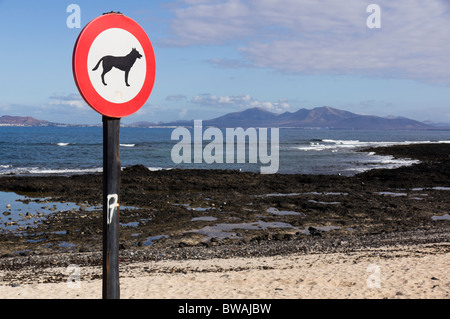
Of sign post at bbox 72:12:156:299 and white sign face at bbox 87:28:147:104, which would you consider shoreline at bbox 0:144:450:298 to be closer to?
sign post at bbox 72:12:156:299

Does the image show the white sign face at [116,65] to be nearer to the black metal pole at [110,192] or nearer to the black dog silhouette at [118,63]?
the black dog silhouette at [118,63]

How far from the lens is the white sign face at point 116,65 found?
3.04 meters

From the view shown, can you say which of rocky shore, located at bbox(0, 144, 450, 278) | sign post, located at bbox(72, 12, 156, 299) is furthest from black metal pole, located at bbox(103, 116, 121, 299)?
rocky shore, located at bbox(0, 144, 450, 278)

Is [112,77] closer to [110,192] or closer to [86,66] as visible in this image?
[86,66]

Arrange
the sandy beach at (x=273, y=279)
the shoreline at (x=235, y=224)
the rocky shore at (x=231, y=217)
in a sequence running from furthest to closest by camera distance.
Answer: the rocky shore at (x=231, y=217)
the shoreline at (x=235, y=224)
the sandy beach at (x=273, y=279)

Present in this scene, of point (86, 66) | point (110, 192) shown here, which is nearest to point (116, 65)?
point (86, 66)

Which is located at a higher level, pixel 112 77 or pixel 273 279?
pixel 112 77

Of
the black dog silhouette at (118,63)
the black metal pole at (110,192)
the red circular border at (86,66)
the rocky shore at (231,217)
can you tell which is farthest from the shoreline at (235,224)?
the black dog silhouette at (118,63)

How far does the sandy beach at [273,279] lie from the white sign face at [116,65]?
A: 5400 mm

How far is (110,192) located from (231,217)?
16849 mm

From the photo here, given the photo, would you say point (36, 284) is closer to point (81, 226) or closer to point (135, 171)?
point (81, 226)

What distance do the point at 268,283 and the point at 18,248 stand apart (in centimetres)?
970

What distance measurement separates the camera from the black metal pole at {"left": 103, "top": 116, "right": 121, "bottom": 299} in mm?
3193

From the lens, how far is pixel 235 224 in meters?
18.6
